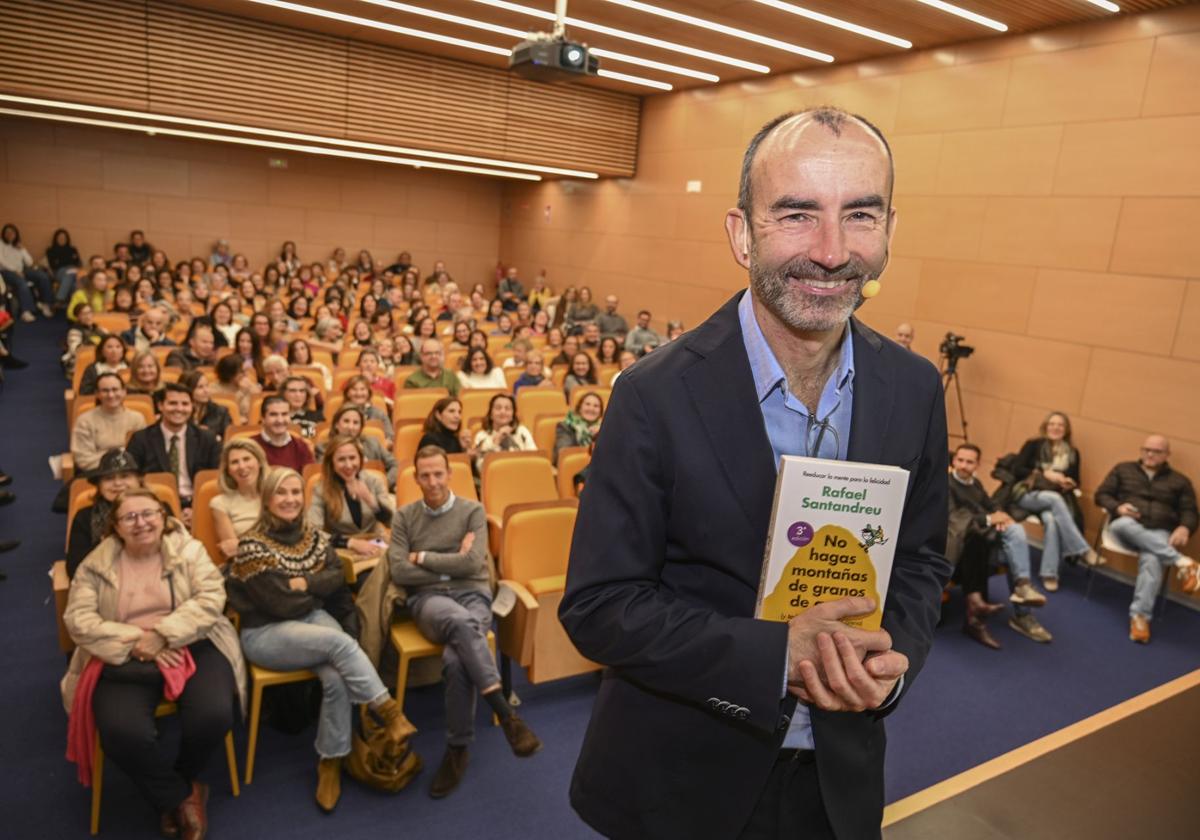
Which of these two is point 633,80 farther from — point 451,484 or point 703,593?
point 703,593

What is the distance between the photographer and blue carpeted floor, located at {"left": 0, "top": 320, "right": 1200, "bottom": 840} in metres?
2.84

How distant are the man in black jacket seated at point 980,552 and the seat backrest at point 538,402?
129 inches

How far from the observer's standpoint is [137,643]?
2.77 metres

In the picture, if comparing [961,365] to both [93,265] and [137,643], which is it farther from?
[93,265]

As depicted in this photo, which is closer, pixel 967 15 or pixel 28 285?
pixel 967 15

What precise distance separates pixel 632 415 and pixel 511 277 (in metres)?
14.1

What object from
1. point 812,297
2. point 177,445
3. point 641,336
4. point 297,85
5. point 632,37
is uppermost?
→ point 632,37

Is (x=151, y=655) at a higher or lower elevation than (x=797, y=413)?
lower

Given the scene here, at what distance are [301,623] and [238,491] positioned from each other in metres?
0.99

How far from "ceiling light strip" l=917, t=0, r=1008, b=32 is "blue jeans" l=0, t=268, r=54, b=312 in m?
12.3

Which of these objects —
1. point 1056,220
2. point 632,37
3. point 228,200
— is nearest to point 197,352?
point 632,37

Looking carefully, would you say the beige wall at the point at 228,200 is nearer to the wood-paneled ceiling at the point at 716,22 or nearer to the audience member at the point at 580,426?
the wood-paneled ceiling at the point at 716,22

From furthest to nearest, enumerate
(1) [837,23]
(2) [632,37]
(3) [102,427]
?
→ (2) [632,37] → (1) [837,23] → (3) [102,427]

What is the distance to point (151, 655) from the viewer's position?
2.77 meters
